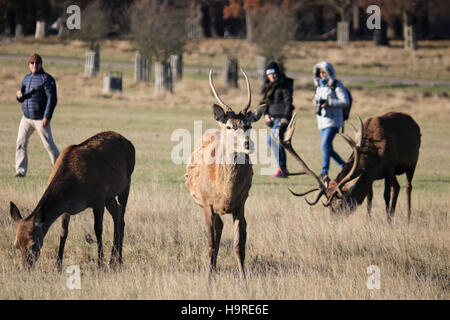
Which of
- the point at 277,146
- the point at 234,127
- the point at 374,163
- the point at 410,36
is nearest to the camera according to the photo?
the point at 234,127

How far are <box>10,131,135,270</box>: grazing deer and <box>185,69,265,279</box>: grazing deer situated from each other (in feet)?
3.51

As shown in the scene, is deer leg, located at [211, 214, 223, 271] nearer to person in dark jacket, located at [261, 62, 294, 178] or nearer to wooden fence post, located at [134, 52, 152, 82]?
person in dark jacket, located at [261, 62, 294, 178]

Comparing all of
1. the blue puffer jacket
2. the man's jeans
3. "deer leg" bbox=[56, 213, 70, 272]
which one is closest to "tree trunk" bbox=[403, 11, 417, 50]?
the man's jeans

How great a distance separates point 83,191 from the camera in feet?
26.5

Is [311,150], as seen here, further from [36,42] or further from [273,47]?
[36,42]

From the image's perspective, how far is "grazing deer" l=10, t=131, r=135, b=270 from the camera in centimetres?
754

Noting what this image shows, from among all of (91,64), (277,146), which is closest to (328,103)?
(277,146)

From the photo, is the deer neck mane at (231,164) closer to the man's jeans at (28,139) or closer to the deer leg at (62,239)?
the deer leg at (62,239)

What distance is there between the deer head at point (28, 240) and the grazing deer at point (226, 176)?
1839 millimetres

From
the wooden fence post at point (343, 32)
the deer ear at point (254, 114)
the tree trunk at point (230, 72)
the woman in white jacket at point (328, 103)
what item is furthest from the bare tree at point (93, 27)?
the deer ear at point (254, 114)

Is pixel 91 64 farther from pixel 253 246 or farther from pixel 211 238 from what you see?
pixel 211 238

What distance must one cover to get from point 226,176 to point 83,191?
161cm

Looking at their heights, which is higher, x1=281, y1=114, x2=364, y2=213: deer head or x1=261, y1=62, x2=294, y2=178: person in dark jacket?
x1=261, y1=62, x2=294, y2=178: person in dark jacket

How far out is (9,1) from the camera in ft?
143
